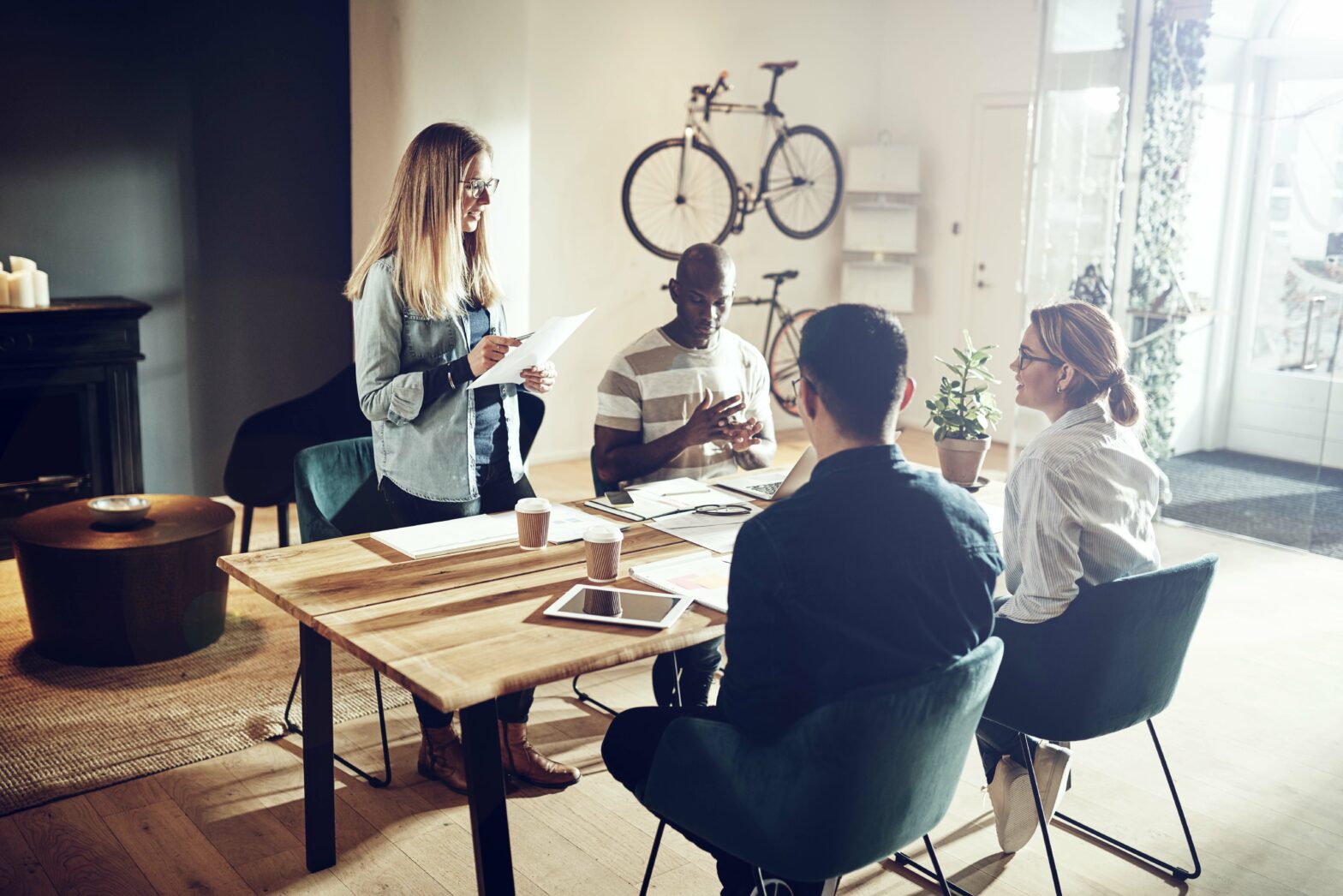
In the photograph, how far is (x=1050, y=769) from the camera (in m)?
2.60

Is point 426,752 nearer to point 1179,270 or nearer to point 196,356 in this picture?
point 196,356

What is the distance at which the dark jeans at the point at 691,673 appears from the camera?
2.99 m

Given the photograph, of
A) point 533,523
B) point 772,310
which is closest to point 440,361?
point 533,523

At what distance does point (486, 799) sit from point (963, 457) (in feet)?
4.93

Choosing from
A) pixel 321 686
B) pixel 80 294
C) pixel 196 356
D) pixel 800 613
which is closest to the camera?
pixel 800 613

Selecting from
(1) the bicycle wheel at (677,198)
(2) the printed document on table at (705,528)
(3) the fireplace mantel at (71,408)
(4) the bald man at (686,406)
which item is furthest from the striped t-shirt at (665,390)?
(1) the bicycle wheel at (677,198)

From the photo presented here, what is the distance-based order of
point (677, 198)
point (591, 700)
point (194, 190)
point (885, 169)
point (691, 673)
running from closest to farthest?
point (691, 673), point (591, 700), point (194, 190), point (677, 198), point (885, 169)

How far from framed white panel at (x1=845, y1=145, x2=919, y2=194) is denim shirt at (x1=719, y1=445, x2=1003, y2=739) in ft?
20.1

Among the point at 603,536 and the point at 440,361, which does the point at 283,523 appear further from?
the point at 603,536

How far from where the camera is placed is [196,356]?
5.46 metres

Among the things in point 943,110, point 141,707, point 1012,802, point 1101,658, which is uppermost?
point 943,110

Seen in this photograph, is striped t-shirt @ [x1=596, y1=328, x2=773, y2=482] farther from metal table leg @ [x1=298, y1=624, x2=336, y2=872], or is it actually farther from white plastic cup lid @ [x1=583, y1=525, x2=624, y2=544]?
metal table leg @ [x1=298, y1=624, x2=336, y2=872]

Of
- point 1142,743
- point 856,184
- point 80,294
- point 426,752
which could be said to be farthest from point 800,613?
point 856,184

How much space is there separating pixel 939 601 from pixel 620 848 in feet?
→ 4.10
